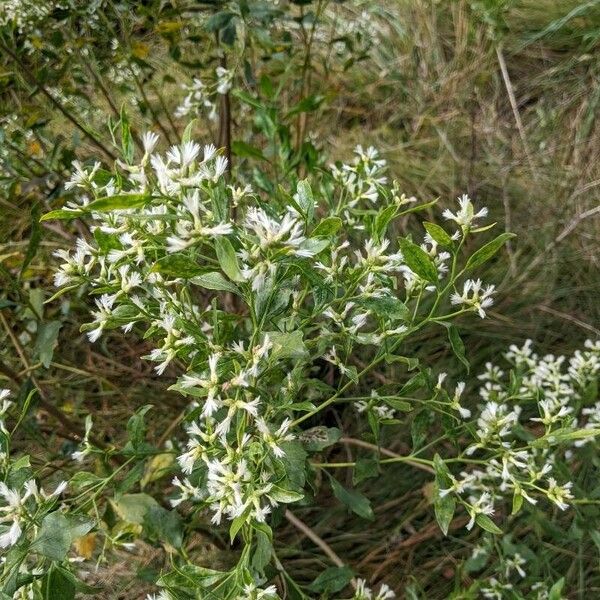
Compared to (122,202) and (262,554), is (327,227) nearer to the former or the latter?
(122,202)

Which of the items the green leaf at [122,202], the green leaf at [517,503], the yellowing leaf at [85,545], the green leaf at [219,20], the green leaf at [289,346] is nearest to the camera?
the green leaf at [122,202]

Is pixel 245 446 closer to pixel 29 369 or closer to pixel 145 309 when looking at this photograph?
pixel 145 309

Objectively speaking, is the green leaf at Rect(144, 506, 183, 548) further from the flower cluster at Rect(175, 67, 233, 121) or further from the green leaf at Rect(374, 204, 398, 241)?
the flower cluster at Rect(175, 67, 233, 121)

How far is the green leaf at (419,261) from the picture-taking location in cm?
68

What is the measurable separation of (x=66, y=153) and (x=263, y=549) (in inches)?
29.7

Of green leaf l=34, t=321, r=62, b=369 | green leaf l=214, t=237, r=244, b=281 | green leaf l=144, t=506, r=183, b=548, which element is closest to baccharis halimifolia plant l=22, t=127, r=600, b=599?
green leaf l=214, t=237, r=244, b=281

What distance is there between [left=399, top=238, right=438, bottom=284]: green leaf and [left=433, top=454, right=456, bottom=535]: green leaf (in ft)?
0.65

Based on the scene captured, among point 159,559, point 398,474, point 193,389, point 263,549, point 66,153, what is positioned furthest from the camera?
point 398,474

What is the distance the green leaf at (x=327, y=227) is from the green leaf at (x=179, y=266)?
103 millimetres

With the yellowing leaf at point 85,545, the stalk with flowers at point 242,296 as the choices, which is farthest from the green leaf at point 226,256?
the yellowing leaf at point 85,545

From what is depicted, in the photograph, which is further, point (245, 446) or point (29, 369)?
point (29, 369)

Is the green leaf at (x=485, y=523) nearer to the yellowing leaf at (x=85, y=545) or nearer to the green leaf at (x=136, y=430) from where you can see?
the green leaf at (x=136, y=430)

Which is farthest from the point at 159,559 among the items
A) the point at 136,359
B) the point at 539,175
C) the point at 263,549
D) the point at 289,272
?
the point at 539,175

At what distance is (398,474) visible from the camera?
160 centimetres
